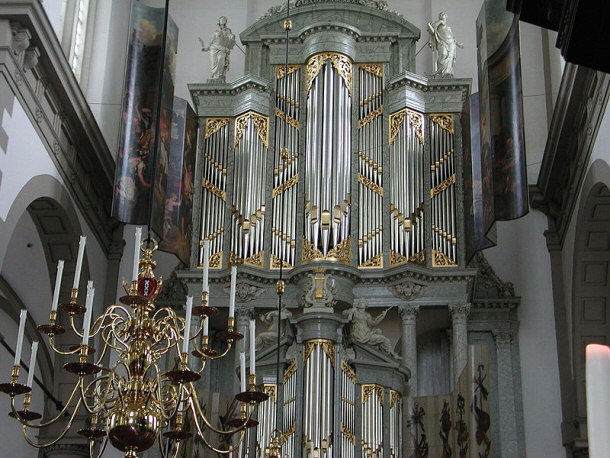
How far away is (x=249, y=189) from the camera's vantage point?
14227 millimetres

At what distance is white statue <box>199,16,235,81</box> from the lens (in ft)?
50.0

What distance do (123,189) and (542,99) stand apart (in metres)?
6.97

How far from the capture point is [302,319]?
12133mm

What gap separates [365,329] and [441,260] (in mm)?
1693

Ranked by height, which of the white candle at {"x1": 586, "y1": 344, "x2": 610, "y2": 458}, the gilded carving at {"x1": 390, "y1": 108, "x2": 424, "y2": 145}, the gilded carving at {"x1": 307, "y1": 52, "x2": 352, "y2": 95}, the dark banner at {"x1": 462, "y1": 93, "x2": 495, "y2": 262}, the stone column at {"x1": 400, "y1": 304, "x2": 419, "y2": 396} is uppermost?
the gilded carving at {"x1": 307, "y1": 52, "x2": 352, "y2": 95}

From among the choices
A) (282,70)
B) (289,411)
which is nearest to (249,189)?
(282,70)

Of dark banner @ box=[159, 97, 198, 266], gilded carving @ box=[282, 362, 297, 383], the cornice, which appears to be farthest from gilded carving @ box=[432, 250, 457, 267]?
the cornice

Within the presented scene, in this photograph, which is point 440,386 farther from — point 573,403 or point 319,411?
point 319,411

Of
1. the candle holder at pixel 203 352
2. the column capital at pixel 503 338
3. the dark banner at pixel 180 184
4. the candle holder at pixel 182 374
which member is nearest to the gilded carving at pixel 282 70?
the dark banner at pixel 180 184

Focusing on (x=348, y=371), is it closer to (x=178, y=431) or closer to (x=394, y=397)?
(x=394, y=397)

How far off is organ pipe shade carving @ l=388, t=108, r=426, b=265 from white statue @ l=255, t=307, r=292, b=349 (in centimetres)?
182

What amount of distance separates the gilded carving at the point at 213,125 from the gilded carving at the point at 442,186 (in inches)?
132

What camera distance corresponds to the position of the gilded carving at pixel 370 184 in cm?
1414

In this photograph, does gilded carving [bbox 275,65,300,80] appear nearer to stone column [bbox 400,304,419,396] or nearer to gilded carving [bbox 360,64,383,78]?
gilded carving [bbox 360,64,383,78]
